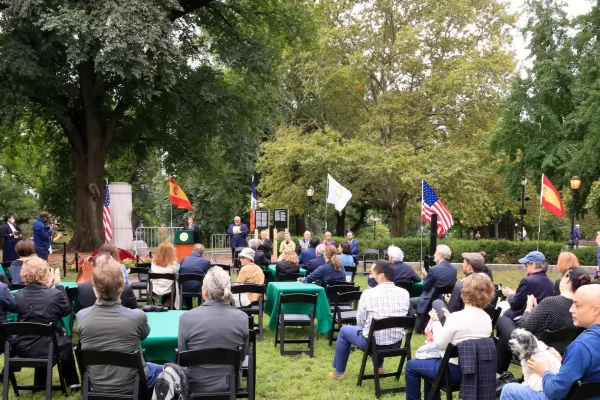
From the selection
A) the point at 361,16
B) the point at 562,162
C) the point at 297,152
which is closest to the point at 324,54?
the point at 361,16

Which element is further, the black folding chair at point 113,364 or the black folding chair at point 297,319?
the black folding chair at point 297,319

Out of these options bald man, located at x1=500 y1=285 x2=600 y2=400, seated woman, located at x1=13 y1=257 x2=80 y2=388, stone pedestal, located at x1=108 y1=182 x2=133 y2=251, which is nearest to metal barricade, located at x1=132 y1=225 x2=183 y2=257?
stone pedestal, located at x1=108 y1=182 x2=133 y2=251

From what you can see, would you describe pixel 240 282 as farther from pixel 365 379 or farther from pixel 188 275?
pixel 365 379

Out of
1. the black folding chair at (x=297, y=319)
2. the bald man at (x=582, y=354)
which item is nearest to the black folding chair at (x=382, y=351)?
the black folding chair at (x=297, y=319)

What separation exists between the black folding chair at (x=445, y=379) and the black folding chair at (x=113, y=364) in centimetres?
249

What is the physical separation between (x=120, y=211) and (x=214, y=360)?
1546 centimetres

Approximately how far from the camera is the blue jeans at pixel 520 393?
168 inches

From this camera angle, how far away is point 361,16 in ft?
94.2

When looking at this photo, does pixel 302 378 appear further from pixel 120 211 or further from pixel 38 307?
pixel 120 211

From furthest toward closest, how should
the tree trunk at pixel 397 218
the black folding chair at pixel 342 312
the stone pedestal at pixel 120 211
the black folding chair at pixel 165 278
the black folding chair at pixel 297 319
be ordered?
1. the tree trunk at pixel 397 218
2. the stone pedestal at pixel 120 211
3. the black folding chair at pixel 165 278
4. the black folding chair at pixel 342 312
5. the black folding chair at pixel 297 319

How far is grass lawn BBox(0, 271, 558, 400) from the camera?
6.49m

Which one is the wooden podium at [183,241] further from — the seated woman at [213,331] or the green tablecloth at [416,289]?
the seated woman at [213,331]

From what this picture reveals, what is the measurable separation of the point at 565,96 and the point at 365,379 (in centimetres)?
2454

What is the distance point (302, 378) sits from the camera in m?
7.14
